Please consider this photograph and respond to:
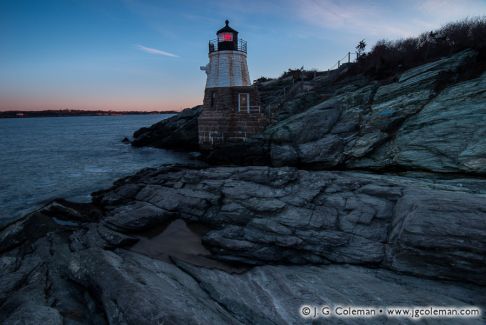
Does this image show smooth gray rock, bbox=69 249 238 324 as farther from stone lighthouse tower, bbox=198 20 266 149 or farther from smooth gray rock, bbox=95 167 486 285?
stone lighthouse tower, bbox=198 20 266 149

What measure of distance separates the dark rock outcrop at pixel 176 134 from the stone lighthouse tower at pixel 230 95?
8086 mm

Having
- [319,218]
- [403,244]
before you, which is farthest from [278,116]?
[403,244]

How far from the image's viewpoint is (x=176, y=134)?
3438cm

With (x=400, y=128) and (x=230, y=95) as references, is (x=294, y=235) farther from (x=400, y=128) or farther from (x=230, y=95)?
(x=230, y=95)

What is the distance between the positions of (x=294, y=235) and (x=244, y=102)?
16.4m

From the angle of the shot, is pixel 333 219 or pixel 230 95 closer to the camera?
pixel 333 219

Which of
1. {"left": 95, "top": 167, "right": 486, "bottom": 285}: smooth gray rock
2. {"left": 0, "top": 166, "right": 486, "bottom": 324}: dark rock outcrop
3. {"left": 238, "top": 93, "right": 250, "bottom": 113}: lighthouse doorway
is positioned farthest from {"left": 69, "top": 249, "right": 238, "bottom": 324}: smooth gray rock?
{"left": 238, "top": 93, "right": 250, "bottom": 113}: lighthouse doorway

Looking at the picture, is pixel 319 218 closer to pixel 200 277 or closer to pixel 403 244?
pixel 403 244

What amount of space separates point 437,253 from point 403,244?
0.74m

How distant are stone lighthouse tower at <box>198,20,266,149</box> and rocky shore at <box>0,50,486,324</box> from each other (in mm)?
7488

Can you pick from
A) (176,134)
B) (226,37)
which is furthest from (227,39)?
(176,134)

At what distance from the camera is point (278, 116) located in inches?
936

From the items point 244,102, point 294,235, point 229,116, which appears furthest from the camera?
point 229,116

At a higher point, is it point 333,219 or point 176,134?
point 176,134
